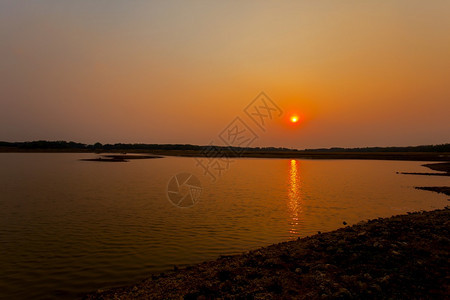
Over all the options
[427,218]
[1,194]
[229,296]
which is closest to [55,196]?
[1,194]

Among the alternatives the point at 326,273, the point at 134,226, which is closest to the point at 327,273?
the point at 326,273

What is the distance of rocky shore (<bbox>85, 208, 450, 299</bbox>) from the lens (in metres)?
8.44

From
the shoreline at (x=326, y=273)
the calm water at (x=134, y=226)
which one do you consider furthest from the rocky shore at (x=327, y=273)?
the calm water at (x=134, y=226)

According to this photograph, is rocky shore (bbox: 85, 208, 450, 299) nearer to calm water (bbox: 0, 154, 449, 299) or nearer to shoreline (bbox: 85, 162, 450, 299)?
shoreline (bbox: 85, 162, 450, 299)

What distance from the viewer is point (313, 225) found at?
19.7 m

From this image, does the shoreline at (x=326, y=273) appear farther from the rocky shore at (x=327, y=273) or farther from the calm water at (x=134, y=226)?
the calm water at (x=134, y=226)

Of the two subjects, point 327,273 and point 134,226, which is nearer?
point 327,273

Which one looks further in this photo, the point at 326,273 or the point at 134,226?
the point at 134,226

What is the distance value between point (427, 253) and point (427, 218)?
7.14m

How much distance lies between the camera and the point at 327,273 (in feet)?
31.9

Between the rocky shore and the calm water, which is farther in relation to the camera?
the calm water

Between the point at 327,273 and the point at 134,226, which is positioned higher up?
the point at 327,273

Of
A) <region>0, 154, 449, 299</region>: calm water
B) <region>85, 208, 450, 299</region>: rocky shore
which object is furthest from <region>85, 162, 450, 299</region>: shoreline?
<region>0, 154, 449, 299</region>: calm water

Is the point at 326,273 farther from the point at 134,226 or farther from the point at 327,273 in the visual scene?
the point at 134,226
